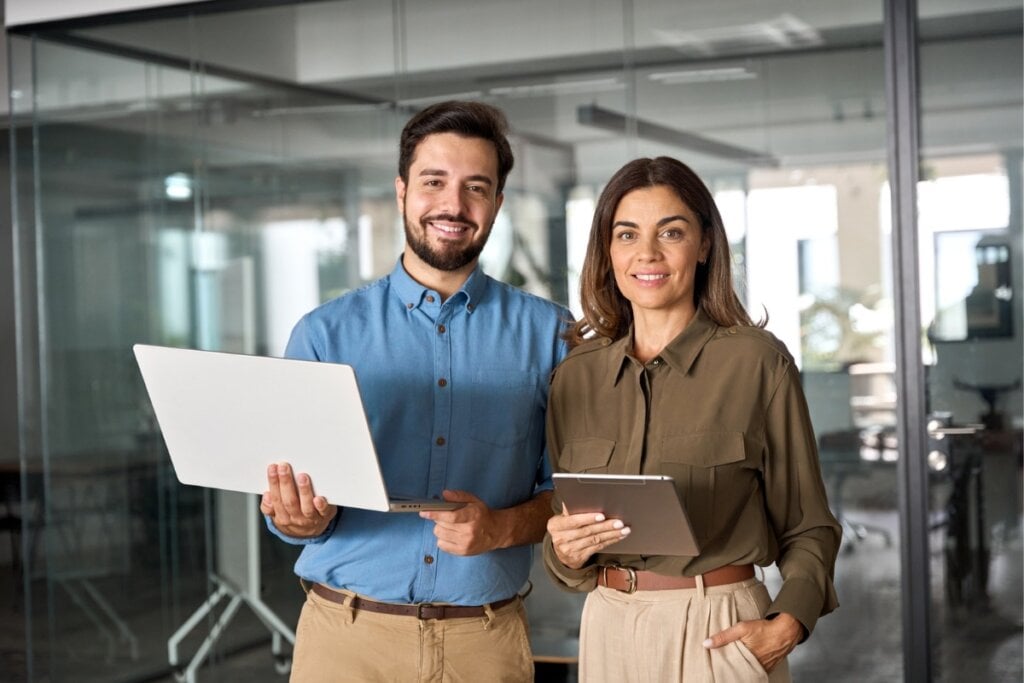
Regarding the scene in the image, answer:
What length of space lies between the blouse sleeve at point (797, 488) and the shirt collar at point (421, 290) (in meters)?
0.60

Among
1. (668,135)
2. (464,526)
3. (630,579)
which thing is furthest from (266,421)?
(668,135)

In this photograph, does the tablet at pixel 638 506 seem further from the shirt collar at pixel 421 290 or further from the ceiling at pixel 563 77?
the ceiling at pixel 563 77

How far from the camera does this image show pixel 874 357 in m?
3.92

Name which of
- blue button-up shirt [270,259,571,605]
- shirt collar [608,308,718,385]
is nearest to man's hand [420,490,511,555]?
blue button-up shirt [270,259,571,605]

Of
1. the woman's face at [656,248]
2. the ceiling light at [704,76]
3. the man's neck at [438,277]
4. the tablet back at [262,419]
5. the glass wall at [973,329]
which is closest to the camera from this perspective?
the tablet back at [262,419]

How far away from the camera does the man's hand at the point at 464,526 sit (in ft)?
7.09

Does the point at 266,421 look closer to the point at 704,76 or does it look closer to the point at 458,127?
the point at 458,127

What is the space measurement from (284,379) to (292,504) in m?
0.24

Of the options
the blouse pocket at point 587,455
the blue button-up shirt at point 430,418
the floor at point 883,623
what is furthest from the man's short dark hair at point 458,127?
the floor at point 883,623

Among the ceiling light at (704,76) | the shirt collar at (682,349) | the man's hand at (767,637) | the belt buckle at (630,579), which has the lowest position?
the man's hand at (767,637)

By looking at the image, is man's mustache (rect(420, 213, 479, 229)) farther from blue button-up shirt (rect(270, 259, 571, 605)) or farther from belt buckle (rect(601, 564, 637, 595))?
belt buckle (rect(601, 564, 637, 595))

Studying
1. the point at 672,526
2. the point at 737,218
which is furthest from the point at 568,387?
the point at 737,218

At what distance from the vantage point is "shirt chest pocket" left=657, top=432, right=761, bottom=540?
2088mm

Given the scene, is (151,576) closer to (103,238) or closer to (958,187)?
(103,238)
